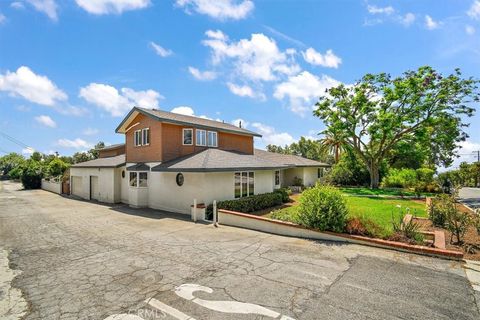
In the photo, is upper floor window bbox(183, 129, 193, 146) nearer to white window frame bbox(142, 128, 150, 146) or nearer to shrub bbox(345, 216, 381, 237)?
white window frame bbox(142, 128, 150, 146)

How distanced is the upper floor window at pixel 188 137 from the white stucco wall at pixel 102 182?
24.8 ft

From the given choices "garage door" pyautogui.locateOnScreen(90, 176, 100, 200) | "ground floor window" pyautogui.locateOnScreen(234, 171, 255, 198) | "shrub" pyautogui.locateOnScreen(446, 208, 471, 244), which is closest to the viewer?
"shrub" pyautogui.locateOnScreen(446, 208, 471, 244)

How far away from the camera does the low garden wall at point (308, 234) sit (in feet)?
24.9

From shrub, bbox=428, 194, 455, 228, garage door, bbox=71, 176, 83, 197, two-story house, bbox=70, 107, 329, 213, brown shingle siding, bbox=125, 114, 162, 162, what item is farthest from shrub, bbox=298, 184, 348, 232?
garage door, bbox=71, 176, 83, 197

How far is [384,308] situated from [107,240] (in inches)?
383

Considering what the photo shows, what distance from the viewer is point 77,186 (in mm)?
28562

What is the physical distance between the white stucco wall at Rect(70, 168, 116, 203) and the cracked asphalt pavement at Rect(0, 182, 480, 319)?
36.6ft

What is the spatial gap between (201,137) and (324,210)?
12.9 meters

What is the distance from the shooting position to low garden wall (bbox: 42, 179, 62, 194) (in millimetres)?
31386

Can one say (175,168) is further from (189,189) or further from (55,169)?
(55,169)

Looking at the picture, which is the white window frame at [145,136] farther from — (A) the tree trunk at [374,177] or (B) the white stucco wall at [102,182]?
(A) the tree trunk at [374,177]

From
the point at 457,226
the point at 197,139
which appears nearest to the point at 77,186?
the point at 197,139

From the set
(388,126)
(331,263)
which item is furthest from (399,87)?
(331,263)

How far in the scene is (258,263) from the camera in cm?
738
